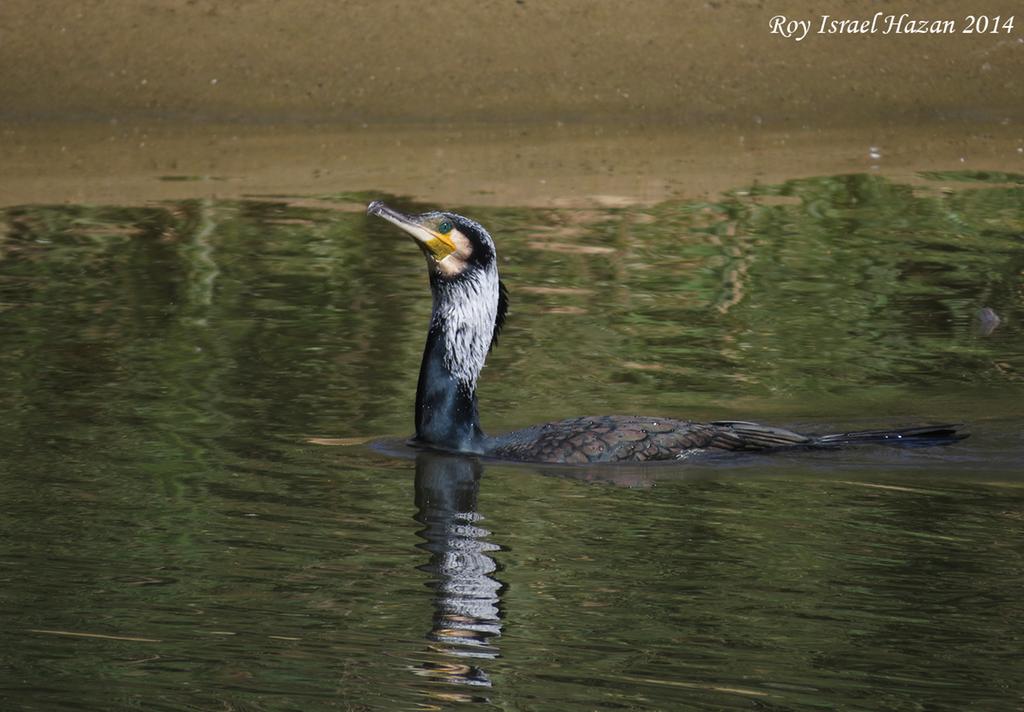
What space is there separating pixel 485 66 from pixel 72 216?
6.88 m

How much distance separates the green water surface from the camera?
5473 mm

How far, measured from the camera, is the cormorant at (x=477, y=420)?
330 inches

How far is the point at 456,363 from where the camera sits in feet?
28.3

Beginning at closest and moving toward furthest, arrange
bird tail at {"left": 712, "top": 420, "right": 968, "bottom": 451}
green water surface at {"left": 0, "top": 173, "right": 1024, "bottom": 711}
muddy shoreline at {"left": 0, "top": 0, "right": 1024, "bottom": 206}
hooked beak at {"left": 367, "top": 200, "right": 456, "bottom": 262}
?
green water surface at {"left": 0, "top": 173, "right": 1024, "bottom": 711} → hooked beak at {"left": 367, "top": 200, "right": 456, "bottom": 262} → bird tail at {"left": 712, "top": 420, "right": 968, "bottom": 451} → muddy shoreline at {"left": 0, "top": 0, "right": 1024, "bottom": 206}

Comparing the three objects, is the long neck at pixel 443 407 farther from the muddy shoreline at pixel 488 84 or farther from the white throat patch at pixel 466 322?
the muddy shoreline at pixel 488 84

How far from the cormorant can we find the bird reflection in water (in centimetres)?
18

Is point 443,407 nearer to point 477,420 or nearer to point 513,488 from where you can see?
point 477,420

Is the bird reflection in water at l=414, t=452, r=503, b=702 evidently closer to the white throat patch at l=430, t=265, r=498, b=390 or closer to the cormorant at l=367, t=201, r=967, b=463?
the cormorant at l=367, t=201, r=967, b=463

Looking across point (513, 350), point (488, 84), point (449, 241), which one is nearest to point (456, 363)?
point (449, 241)

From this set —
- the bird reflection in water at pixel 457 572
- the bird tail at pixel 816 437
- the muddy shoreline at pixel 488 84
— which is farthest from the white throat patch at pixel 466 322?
the muddy shoreline at pixel 488 84

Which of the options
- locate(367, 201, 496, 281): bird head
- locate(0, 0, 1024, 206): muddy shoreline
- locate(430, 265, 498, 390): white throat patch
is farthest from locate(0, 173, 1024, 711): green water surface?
locate(0, 0, 1024, 206): muddy shoreline

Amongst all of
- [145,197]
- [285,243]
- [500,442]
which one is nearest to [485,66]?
[145,197]

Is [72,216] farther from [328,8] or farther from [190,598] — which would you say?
[190,598]

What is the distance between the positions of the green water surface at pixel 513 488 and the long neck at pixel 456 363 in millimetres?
170
